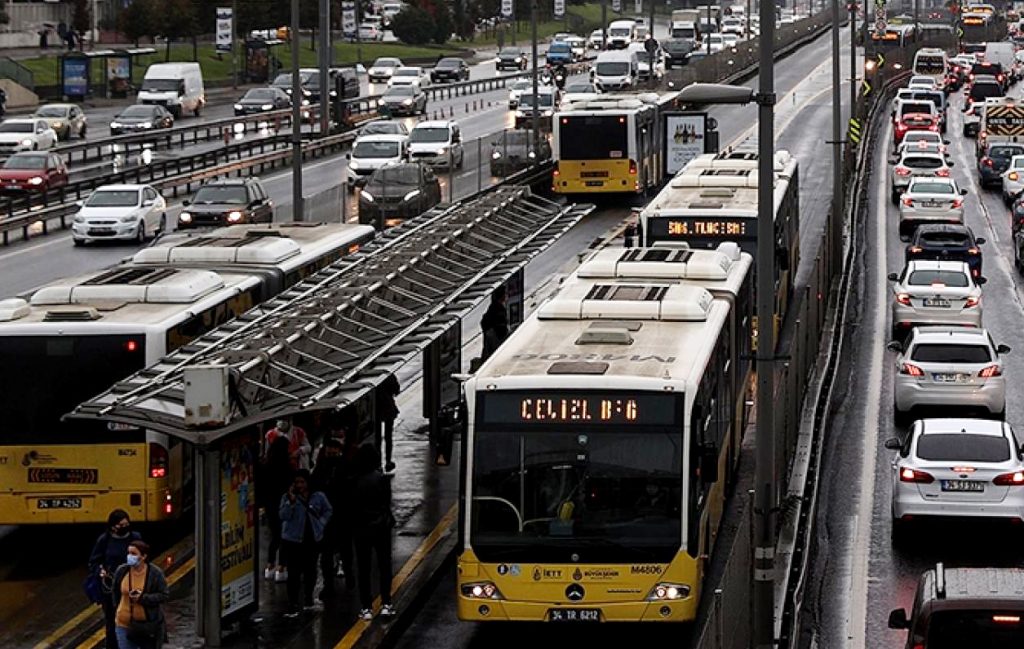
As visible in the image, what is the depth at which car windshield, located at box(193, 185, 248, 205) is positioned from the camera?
53531 mm

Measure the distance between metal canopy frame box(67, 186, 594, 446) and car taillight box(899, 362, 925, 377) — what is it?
511 cm

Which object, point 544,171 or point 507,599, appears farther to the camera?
point 544,171

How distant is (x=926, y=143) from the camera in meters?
70.0

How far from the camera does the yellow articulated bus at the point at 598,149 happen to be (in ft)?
197

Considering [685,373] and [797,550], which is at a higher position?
[685,373]

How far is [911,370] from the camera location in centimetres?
3069

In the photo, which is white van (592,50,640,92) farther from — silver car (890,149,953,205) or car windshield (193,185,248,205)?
car windshield (193,185,248,205)

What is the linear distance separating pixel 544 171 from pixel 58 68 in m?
47.0

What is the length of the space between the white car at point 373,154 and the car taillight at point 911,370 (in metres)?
34.2

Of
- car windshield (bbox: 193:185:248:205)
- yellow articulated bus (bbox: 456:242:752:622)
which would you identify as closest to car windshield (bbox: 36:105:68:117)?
car windshield (bbox: 193:185:248:205)

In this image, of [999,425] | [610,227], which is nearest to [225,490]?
[999,425]

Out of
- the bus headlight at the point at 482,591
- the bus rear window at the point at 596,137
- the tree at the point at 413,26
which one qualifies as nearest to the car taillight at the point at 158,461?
the bus headlight at the point at 482,591

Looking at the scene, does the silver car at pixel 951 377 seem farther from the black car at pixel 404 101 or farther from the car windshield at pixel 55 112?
the black car at pixel 404 101

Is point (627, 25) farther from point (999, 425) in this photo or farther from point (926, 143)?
point (999, 425)
